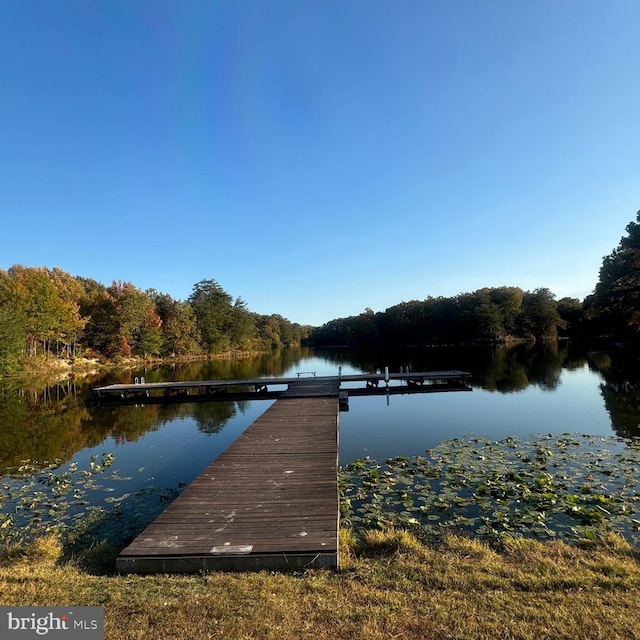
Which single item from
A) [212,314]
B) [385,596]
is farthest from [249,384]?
[212,314]

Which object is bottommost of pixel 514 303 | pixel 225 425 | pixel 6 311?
pixel 225 425

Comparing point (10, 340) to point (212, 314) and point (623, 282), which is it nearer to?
point (212, 314)

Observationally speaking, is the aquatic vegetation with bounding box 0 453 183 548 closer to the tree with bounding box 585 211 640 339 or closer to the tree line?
the tree line

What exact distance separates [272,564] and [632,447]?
1054cm

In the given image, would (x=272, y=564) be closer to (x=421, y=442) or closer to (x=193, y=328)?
(x=421, y=442)

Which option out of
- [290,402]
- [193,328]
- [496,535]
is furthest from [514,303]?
[496,535]

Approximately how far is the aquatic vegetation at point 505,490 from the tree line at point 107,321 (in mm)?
39157

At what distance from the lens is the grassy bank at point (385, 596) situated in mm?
3332

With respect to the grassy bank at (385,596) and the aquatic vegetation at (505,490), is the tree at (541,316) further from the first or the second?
the grassy bank at (385,596)

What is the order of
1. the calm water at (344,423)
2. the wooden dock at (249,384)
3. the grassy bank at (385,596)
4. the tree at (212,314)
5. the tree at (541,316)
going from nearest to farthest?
the grassy bank at (385,596)
the calm water at (344,423)
the wooden dock at (249,384)
the tree at (212,314)
the tree at (541,316)

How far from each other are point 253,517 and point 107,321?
58503 mm

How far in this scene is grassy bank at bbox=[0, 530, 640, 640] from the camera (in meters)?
3.33

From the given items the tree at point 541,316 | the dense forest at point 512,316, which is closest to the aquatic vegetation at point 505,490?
the dense forest at point 512,316

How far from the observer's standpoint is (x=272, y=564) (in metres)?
4.69
